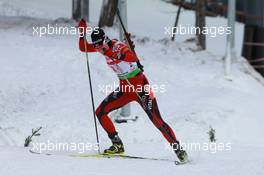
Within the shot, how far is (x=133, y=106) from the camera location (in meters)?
14.2

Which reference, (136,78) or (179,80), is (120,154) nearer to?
(136,78)

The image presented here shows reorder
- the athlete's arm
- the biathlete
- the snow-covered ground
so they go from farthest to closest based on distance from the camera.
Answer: the athlete's arm < the biathlete < the snow-covered ground

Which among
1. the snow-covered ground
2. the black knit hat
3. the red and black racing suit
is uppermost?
the black knit hat

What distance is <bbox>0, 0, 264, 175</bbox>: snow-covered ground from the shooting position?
8.78 m

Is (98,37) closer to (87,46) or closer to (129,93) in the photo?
(87,46)

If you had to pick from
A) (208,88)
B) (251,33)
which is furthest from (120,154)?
(251,33)

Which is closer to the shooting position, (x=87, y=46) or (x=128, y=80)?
(x=128, y=80)

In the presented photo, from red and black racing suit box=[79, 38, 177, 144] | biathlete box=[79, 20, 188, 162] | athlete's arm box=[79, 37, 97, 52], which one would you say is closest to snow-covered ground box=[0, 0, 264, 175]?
biathlete box=[79, 20, 188, 162]

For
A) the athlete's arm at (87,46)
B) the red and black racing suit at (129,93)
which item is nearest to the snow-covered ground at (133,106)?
the red and black racing suit at (129,93)

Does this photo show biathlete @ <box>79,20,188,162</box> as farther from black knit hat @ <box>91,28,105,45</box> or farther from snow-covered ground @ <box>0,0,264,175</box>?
snow-covered ground @ <box>0,0,264,175</box>

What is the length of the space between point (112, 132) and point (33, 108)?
414 cm

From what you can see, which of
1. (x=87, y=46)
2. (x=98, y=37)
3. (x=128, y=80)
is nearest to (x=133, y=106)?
(x=87, y=46)

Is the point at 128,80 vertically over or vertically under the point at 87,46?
under

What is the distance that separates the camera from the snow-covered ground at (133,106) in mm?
8781
